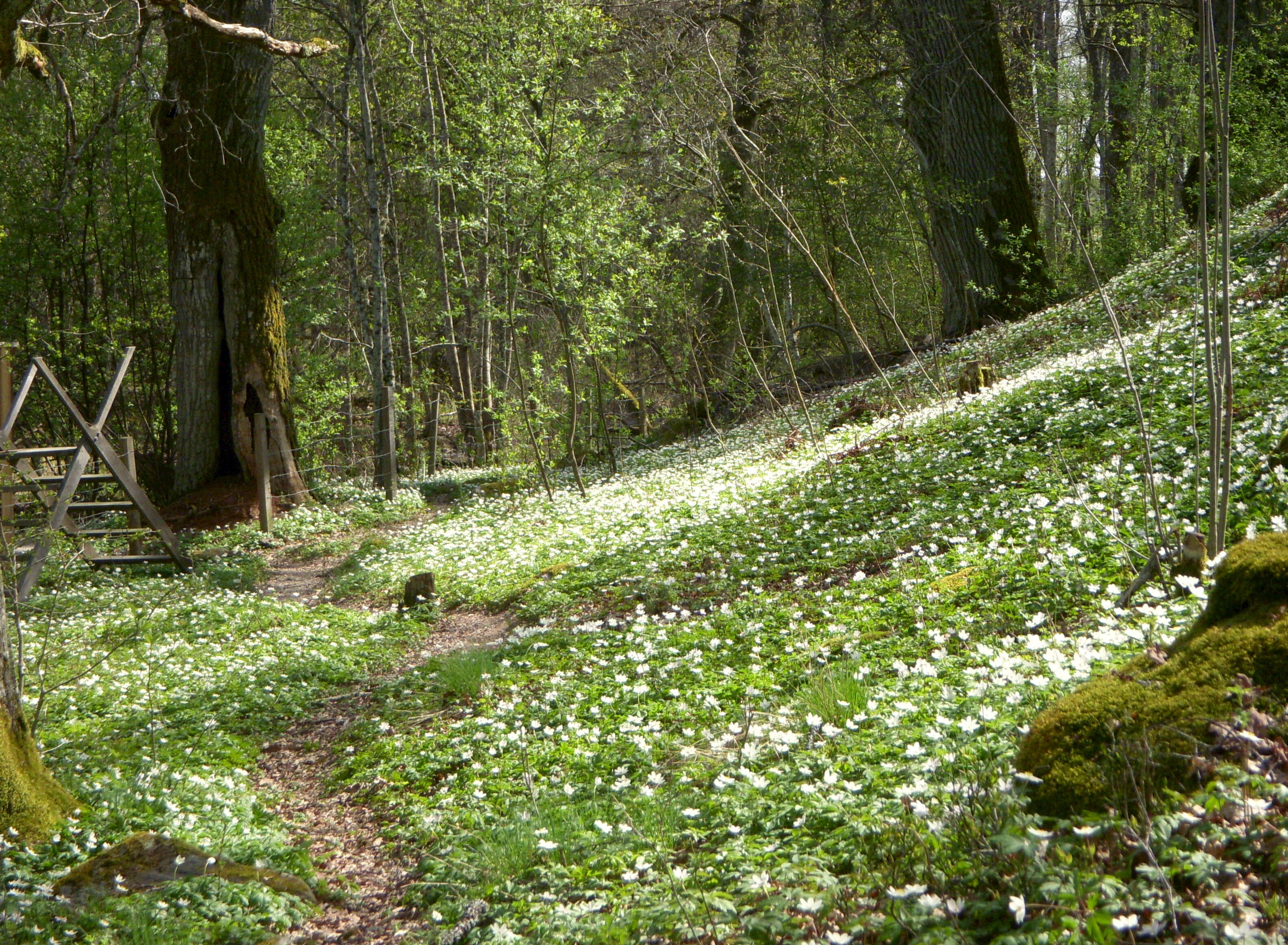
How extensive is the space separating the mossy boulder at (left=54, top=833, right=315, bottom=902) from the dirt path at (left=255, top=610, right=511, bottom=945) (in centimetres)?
22

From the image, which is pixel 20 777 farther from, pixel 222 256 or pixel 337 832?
pixel 222 256

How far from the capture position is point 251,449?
14.7m

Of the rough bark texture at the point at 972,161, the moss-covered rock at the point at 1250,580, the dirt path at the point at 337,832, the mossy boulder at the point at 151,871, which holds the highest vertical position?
the rough bark texture at the point at 972,161

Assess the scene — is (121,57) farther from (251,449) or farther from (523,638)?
(523,638)

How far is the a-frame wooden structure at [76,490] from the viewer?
30.3ft

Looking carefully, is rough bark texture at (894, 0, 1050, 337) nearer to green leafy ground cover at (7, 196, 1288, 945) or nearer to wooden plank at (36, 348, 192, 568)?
green leafy ground cover at (7, 196, 1288, 945)

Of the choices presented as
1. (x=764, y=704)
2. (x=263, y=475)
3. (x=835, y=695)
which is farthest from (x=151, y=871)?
(x=263, y=475)

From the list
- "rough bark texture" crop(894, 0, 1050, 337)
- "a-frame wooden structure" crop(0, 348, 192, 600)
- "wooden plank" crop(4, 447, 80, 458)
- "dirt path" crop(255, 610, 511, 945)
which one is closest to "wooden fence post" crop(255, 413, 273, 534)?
"a-frame wooden structure" crop(0, 348, 192, 600)

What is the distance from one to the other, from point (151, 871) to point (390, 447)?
1273 centimetres

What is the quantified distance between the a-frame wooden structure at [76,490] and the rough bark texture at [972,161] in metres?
13.1

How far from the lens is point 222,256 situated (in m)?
14.4

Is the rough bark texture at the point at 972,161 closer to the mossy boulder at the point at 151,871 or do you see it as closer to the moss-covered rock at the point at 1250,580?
the moss-covered rock at the point at 1250,580

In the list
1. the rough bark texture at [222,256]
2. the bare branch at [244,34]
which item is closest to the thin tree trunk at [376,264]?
the rough bark texture at [222,256]

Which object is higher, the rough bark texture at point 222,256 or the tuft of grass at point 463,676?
the rough bark texture at point 222,256
